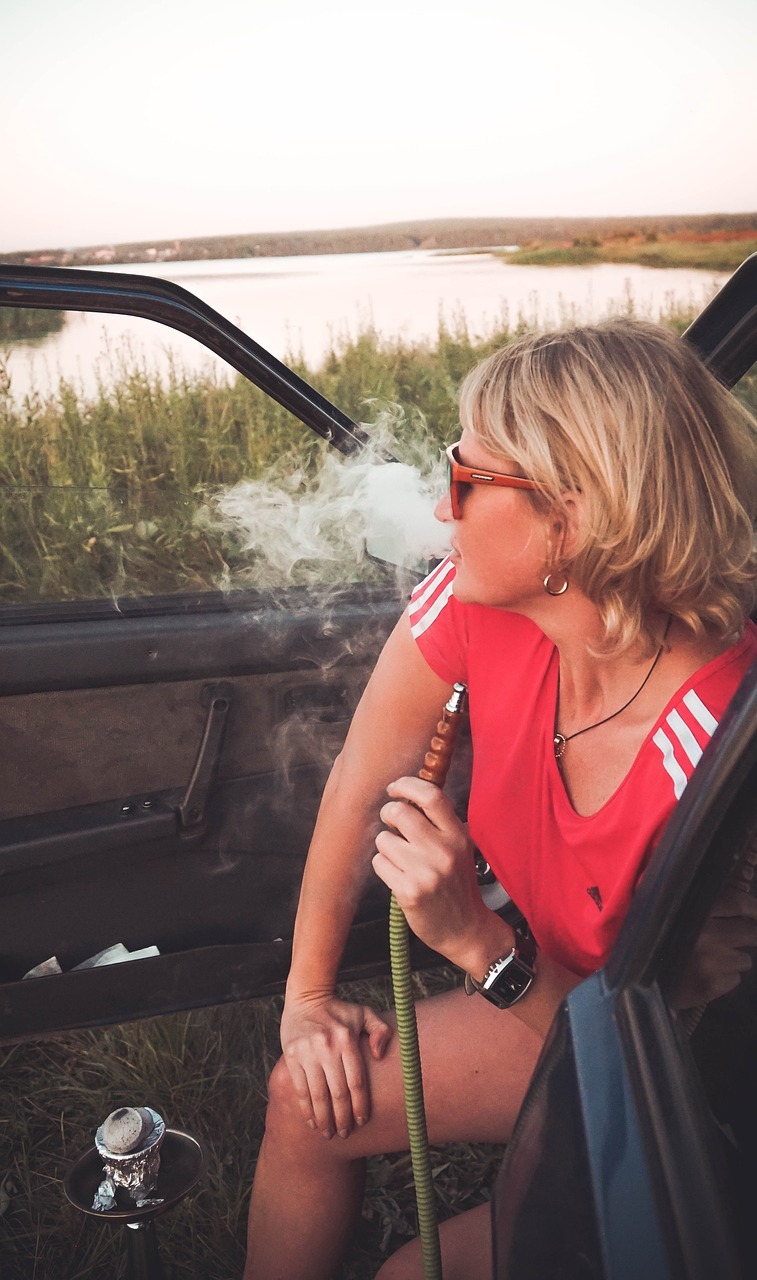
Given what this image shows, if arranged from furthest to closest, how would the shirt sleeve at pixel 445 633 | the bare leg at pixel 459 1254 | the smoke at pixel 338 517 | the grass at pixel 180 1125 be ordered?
the smoke at pixel 338 517 < the grass at pixel 180 1125 < the shirt sleeve at pixel 445 633 < the bare leg at pixel 459 1254

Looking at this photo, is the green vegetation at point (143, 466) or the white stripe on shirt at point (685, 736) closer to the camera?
the white stripe on shirt at point (685, 736)

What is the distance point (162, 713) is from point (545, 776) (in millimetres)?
1288

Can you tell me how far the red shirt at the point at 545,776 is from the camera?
1365mm

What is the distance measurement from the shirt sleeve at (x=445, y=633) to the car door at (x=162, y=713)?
0.87 m

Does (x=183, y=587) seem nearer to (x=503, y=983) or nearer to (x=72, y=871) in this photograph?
(x=72, y=871)

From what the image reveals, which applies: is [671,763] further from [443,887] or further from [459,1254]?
[459,1254]

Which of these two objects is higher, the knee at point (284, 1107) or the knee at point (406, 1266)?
the knee at point (284, 1107)

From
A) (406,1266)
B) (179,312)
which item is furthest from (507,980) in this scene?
(179,312)

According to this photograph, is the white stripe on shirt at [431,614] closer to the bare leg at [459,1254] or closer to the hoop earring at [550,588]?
the hoop earring at [550,588]

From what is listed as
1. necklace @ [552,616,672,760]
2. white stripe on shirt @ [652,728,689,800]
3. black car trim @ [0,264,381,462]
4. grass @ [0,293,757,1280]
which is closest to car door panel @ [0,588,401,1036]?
grass @ [0,293,757,1280]

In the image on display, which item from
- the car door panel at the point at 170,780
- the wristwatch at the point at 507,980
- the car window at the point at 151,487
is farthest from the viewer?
the car window at the point at 151,487

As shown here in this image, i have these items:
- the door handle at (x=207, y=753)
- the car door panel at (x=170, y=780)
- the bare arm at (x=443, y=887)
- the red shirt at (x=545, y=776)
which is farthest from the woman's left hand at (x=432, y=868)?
the door handle at (x=207, y=753)

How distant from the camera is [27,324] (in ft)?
8.61

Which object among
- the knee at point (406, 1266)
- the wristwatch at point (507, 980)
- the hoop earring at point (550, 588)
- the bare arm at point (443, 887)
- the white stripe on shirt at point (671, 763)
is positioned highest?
the hoop earring at point (550, 588)
